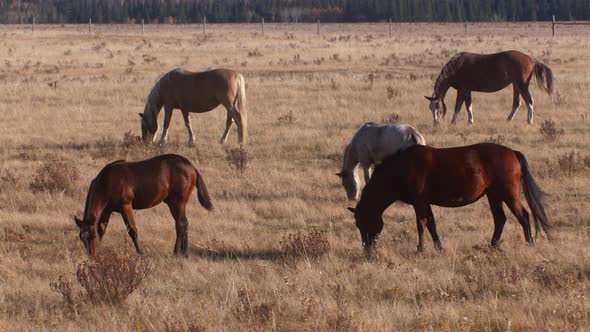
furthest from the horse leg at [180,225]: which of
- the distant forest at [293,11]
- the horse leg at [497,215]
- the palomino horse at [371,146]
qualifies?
the distant forest at [293,11]

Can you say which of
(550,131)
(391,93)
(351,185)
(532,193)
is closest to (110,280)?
(532,193)

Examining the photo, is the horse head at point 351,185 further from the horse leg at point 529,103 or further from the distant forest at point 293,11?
the distant forest at point 293,11

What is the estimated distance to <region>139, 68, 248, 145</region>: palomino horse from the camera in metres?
15.8

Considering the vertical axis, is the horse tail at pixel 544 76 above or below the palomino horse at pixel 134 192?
above

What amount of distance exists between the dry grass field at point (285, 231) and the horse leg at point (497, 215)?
14 centimetres

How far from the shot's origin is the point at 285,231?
986 cm

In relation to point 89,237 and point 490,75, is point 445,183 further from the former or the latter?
point 490,75

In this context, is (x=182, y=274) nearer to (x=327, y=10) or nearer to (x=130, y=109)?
(x=130, y=109)

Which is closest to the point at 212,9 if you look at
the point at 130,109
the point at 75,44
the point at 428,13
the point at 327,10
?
the point at 327,10

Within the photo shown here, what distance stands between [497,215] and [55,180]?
629cm

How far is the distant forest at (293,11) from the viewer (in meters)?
94.1

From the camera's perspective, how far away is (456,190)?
796cm

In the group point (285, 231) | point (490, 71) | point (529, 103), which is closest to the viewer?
point (285, 231)

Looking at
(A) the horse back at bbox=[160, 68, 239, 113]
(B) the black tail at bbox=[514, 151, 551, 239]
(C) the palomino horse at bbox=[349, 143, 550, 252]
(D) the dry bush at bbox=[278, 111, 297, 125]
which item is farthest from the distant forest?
(C) the palomino horse at bbox=[349, 143, 550, 252]
